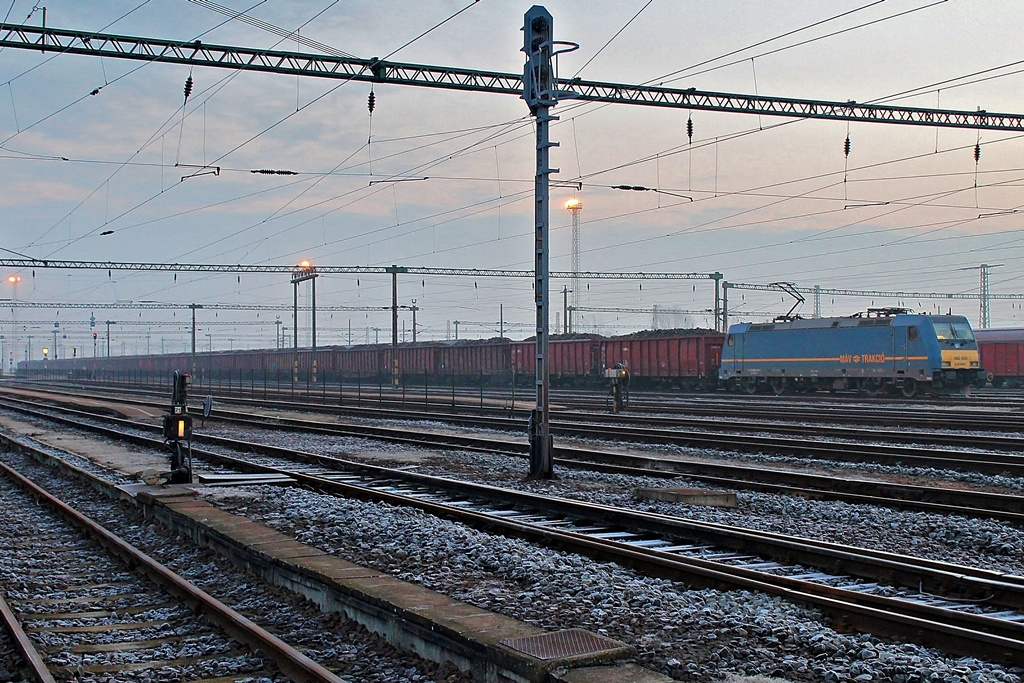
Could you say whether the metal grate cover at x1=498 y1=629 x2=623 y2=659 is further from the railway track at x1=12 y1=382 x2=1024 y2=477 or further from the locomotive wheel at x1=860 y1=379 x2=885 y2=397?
the locomotive wheel at x1=860 y1=379 x2=885 y2=397

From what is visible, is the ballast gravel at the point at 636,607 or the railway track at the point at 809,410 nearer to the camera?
the ballast gravel at the point at 636,607

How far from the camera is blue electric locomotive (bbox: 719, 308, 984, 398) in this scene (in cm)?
3416

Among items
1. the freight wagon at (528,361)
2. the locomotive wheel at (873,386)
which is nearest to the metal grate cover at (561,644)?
the freight wagon at (528,361)

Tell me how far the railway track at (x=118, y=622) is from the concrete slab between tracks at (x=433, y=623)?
69 cm

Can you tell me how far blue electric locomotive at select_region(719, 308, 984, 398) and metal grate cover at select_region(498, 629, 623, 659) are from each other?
31.3 m

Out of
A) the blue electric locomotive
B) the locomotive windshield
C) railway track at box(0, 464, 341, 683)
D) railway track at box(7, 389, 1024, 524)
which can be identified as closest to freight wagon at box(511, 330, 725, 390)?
the blue electric locomotive

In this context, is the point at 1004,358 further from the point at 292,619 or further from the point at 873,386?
the point at 292,619

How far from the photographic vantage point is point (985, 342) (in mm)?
46469

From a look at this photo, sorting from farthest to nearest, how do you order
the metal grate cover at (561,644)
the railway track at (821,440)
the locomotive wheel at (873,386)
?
1. the locomotive wheel at (873,386)
2. the railway track at (821,440)
3. the metal grate cover at (561,644)

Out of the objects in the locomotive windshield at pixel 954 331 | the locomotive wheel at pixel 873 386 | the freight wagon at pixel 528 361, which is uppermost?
the locomotive windshield at pixel 954 331

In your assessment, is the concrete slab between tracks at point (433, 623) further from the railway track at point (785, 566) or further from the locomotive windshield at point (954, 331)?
the locomotive windshield at point (954, 331)

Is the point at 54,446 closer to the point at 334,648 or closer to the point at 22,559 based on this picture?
the point at 22,559

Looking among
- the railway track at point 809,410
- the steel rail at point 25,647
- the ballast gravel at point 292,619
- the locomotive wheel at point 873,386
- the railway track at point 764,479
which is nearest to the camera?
the steel rail at point 25,647

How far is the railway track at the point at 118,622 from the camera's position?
6.16 meters
